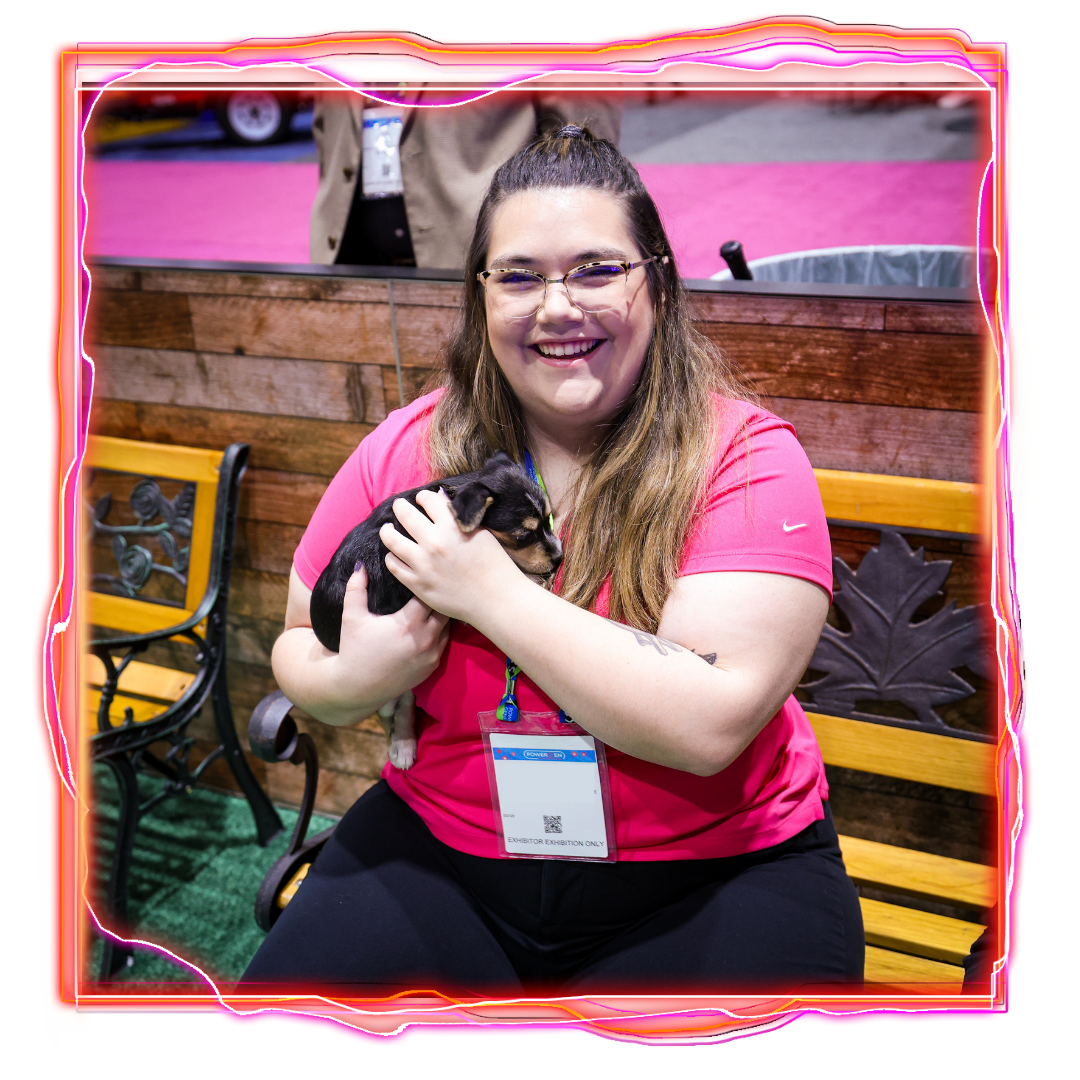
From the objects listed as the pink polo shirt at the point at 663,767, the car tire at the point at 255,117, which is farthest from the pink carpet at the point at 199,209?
the pink polo shirt at the point at 663,767

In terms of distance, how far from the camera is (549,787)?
141cm

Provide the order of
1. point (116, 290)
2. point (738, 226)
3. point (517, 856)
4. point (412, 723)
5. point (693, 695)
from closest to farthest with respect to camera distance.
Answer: point (693, 695) < point (517, 856) < point (412, 723) < point (116, 290) < point (738, 226)

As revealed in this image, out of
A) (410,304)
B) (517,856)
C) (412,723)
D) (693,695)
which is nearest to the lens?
(693,695)

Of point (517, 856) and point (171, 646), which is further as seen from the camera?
point (171, 646)

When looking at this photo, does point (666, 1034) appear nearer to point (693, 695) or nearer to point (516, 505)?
point (693, 695)

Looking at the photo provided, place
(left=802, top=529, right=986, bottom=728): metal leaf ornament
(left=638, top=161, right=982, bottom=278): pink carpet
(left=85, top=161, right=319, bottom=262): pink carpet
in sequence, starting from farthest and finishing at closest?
(left=638, top=161, right=982, bottom=278): pink carpet
(left=802, top=529, right=986, bottom=728): metal leaf ornament
(left=85, top=161, right=319, bottom=262): pink carpet

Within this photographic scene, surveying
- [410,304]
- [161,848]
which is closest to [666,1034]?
[410,304]

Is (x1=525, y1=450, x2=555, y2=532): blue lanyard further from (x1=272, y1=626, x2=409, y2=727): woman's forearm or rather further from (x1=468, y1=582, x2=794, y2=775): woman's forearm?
(x1=272, y1=626, x2=409, y2=727): woman's forearm

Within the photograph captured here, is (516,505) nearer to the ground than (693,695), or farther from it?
farther from it

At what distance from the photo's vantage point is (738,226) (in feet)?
14.0

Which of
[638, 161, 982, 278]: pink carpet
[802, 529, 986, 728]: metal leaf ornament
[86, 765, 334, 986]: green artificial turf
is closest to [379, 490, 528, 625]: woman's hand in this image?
[802, 529, 986, 728]: metal leaf ornament

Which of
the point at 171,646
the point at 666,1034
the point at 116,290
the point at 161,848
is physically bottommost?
the point at 161,848

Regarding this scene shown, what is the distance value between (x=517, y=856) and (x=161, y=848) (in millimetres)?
2039

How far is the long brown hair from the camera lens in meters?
1.36
